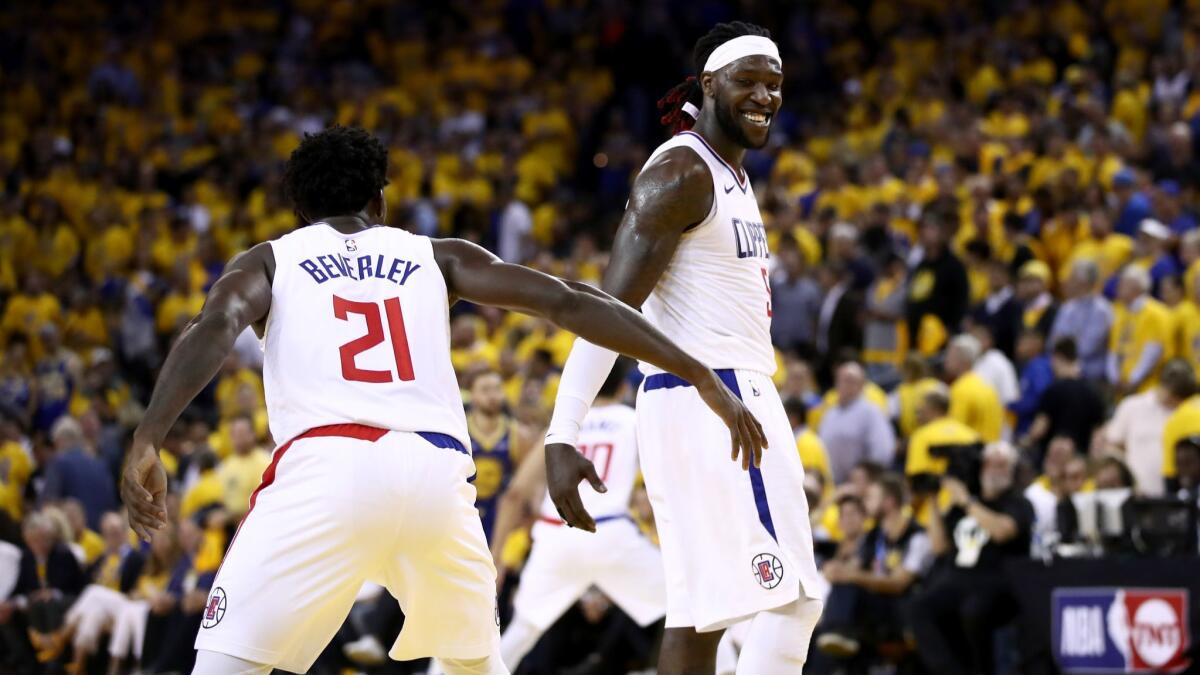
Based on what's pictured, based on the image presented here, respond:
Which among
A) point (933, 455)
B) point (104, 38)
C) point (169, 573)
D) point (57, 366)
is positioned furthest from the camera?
point (104, 38)

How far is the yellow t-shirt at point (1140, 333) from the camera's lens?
44.8 feet

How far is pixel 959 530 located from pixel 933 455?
97 centimetres

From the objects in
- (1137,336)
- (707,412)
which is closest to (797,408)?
(1137,336)

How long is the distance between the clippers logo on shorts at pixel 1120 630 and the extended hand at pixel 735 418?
238 inches

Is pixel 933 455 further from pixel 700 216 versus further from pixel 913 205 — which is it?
pixel 700 216

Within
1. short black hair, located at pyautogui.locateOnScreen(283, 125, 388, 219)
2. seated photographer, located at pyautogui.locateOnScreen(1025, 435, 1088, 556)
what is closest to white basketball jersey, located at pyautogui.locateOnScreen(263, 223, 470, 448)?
short black hair, located at pyautogui.locateOnScreen(283, 125, 388, 219)

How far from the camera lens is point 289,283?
5004mm

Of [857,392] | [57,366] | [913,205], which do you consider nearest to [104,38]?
[57,366]

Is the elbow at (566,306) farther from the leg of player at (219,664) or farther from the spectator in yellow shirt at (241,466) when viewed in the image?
the spectator in yellow shirt at (241,466)

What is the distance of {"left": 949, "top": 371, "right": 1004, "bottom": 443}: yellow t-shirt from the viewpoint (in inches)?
540

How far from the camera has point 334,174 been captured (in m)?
5.31

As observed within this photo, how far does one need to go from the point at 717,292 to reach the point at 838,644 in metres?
5.94

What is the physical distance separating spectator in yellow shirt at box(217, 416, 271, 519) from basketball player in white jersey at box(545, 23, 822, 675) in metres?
9.08

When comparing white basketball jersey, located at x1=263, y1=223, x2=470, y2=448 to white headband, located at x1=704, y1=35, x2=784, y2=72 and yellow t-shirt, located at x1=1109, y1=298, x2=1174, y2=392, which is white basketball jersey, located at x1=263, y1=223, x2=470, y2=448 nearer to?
white headband, located at x1=704, y1=35, x2=784, y2=72
